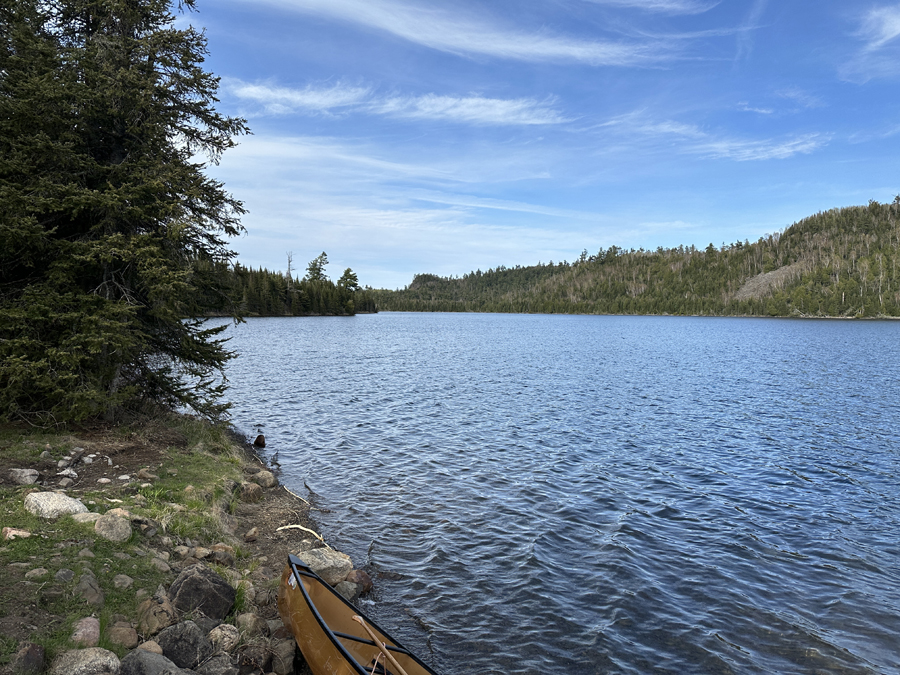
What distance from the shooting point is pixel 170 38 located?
14.5 m

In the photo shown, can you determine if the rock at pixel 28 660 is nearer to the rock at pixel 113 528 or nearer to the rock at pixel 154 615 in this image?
the rock at pixel 154 615

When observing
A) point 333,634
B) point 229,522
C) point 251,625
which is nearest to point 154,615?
point 251,625

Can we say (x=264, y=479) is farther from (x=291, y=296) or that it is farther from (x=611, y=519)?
(x=291, y=296)

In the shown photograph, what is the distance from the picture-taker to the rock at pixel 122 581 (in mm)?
7335

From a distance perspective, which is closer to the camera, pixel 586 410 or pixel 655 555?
pixel 655 555

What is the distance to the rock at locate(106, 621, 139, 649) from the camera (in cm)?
641

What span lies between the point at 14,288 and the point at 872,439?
3313 cm

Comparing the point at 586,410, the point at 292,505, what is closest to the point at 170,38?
the point at 292,505

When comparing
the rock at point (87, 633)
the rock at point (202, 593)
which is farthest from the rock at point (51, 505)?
the rock at point (87, 633)

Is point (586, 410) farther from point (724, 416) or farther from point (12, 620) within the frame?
point (12, 620)

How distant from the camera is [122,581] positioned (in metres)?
7.41

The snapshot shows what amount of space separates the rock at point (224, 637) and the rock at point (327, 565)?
7.66 feet

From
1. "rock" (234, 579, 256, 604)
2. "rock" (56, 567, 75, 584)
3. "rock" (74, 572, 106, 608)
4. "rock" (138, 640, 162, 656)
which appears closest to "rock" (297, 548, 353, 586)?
"rock" (234, 579, 256, 604)

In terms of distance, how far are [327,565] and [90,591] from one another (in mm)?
4112
